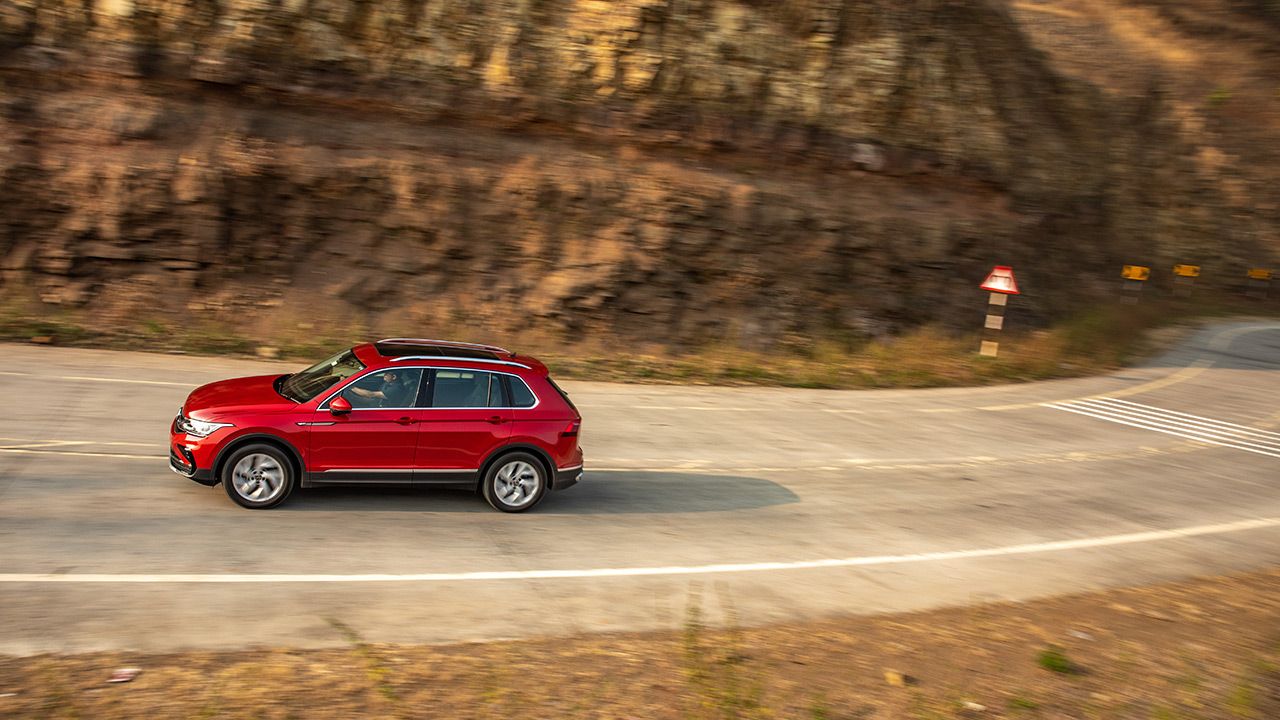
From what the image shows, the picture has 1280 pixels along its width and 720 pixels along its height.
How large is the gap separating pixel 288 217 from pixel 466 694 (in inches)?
686

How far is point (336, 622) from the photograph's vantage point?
709cm

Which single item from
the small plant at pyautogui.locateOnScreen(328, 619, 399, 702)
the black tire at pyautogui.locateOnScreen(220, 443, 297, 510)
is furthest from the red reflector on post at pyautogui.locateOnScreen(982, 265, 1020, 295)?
the small plant at pyautogui.locateOnScreen(328, 619, 399, 702)

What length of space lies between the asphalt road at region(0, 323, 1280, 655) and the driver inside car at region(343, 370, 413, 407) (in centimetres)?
110

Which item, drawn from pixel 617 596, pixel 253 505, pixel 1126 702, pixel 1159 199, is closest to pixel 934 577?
pixel 1126 702

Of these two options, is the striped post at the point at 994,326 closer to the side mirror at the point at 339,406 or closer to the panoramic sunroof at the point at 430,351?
the panoramic sunroof at the point at 430,351

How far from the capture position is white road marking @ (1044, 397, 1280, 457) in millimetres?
17422

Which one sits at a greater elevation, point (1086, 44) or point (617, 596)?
point (1086, 44)

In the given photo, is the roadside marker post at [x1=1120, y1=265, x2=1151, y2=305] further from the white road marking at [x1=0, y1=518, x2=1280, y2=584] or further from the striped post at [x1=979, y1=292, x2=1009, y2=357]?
the white road marking at [x1=0, y1=518, x2=1280, y2=584]

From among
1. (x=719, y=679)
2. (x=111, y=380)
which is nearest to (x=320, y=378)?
(x=719, y=679)

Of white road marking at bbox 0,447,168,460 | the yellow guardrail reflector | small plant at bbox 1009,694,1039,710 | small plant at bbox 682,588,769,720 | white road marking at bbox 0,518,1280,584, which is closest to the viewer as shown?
small plant at bbox 682,588,769,720

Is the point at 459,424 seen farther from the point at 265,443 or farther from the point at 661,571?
the point at 661,571

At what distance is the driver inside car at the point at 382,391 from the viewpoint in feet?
32.3

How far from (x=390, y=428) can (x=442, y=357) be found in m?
→ 0.98

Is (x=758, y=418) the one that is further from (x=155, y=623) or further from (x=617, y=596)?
(x=155, y=623)
